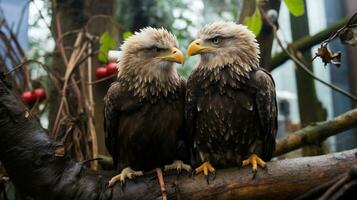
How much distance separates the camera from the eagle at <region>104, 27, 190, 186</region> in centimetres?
223

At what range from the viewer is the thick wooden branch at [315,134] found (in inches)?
102

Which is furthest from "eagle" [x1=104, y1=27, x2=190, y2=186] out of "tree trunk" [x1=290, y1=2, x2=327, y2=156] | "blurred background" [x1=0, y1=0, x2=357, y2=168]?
"tree trunk" [x1=290, y1=2, x2=327, y2=156]

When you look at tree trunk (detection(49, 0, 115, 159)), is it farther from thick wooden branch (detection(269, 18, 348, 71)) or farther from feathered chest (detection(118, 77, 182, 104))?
thick wooden branch (detection(269, 18, 348, 71))

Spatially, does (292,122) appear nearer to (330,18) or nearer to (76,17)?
(330,18)

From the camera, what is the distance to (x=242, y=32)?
2.28m

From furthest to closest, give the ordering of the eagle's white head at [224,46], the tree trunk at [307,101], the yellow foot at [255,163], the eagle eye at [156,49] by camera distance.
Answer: the tree trunk at [307,101]
the eagle eye at [156,49]
the eagle's white head at [224,46]
the yellow foot at [255,163]

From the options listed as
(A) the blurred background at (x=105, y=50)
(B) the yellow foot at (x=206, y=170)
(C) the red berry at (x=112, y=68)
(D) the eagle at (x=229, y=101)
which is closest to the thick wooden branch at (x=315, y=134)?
(A) the blurred background at (x=105, y=50)

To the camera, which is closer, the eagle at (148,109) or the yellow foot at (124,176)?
the yellow foot at (124,176)

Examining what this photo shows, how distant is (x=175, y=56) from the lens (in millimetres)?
2266

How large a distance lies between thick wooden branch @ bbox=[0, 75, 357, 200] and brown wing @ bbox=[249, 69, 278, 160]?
1.10 ft

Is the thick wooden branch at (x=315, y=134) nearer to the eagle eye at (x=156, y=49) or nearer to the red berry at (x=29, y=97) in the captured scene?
the eagle eye at (x=156, y=49)

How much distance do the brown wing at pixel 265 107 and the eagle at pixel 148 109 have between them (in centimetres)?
36

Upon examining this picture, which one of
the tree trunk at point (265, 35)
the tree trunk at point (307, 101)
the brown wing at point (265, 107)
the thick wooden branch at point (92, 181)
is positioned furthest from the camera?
the tree trunk at point (307, 101)

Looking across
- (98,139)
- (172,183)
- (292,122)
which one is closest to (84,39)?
(98,139)
